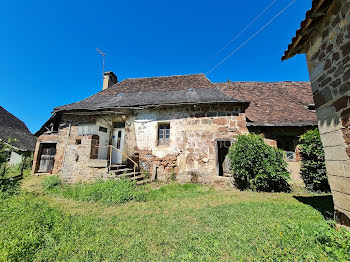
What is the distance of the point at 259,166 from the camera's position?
6.03 m

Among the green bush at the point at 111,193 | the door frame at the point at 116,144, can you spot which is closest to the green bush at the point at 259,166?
the green bush at the point at 111,193

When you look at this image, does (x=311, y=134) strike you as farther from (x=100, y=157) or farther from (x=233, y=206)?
(x=100, y=157)

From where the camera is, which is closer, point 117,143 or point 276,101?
point 117,143

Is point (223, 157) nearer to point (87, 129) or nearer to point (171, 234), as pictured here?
point (171, 234)

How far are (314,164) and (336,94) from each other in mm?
5088

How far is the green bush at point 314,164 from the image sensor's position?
618 cm

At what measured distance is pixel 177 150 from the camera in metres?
7.75

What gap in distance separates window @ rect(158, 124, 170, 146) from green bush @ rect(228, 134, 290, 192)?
Answer: 3.44m

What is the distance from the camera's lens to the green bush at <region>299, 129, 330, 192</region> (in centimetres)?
618

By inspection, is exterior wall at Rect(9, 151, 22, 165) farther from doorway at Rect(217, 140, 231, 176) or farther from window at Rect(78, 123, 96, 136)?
doorway at Rect(217, 140, 231, 176)

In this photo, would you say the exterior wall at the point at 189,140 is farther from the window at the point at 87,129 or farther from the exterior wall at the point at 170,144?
the window at the point at 87,129

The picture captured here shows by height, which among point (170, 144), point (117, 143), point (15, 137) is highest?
point (15, 137)

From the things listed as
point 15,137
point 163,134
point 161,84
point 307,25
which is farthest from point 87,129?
point 15,137

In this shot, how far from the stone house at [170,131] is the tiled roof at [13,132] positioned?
38.5 feet
